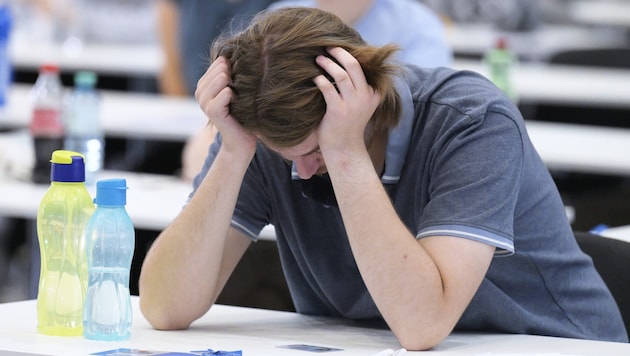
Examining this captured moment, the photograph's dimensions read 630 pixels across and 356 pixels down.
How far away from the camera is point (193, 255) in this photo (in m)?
2.10

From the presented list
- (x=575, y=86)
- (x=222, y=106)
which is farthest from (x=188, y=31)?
(x=222, y=106)

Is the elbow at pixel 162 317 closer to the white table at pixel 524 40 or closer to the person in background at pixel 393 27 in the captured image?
the person in background at pixel 393 27

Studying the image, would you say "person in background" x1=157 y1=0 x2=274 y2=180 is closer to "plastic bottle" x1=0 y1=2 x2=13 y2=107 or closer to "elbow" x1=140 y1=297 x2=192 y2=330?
"plastic bottle" x1=0 y1=2 x2=13 y2=107

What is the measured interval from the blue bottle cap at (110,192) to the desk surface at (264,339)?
0.22 m

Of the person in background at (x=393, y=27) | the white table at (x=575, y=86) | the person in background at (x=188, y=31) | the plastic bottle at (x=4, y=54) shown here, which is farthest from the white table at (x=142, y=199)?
the white table at (x=575, y=86)

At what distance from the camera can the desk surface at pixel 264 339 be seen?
6.12 ft

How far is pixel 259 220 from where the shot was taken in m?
2.18

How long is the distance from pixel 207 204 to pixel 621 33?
7619mm

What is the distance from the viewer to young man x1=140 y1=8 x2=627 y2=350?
1875 millimetres

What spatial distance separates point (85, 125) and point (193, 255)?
1.85 metres

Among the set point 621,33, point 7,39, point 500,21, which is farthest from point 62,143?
point 621,33

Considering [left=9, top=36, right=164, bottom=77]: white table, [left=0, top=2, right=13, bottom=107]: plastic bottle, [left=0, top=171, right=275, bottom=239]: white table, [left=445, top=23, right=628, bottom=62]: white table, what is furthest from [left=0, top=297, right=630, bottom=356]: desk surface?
[left=445, top=23, right=628, bottom=62]: white table

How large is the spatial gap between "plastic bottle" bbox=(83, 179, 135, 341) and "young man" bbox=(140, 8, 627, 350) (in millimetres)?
168

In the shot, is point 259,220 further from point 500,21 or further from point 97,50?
point 500,21
